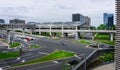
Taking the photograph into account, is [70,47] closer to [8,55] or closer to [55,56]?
[55,56]

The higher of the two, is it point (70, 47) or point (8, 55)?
point (70, 47)

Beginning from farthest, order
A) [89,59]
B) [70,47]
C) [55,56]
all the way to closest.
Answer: [70,47] → [55,56] → [89,59]

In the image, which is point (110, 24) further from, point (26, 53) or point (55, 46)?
point (26, 53)

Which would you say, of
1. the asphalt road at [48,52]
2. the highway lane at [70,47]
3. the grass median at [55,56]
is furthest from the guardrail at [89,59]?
the grass median at [55,56]

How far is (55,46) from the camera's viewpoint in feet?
342

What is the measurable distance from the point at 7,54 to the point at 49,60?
44.4 ft

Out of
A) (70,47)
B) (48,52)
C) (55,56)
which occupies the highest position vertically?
(70,47)

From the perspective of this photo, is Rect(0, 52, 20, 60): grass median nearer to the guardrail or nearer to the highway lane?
the highway lane

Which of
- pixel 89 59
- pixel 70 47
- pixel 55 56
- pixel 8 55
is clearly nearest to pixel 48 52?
pixel 55 56

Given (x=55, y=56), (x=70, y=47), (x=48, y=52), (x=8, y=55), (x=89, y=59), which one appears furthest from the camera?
(x=70, y=47)

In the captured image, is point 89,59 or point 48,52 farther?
point 48,52

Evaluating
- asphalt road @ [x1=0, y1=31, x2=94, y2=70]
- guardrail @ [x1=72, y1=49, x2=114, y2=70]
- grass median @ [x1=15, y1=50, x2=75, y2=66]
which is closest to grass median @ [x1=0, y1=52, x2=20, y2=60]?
asphalt road @ [x1=0, y1=31, x2=94, y2=70]

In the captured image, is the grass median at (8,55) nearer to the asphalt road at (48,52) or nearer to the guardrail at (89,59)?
the asphalt road at (48,52)

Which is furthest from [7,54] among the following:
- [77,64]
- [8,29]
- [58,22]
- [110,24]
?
[110,24]
